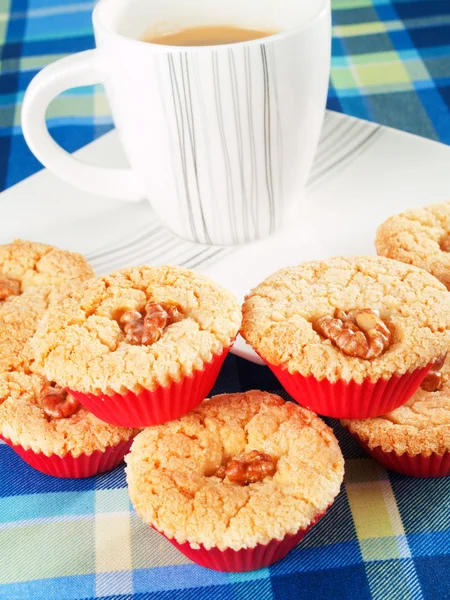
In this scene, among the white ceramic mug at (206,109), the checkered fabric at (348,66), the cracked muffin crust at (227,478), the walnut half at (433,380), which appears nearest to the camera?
the cracked muffin crust at (227,478)

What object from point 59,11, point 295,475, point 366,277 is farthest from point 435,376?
point 59,11

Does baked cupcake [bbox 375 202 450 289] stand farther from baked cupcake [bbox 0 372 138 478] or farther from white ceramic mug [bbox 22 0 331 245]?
baked cupcake [bbox 0 372 138 478]

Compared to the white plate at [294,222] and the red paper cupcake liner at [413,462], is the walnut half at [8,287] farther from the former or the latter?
the red paper cupcake liner at [413,462]

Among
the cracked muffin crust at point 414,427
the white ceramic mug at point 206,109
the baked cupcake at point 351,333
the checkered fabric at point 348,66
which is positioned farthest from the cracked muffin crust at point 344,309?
the checkered fabric at point 348,66

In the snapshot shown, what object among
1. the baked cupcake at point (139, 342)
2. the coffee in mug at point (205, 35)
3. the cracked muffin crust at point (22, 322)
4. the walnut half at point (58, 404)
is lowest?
the walnut half at point (58, 404)

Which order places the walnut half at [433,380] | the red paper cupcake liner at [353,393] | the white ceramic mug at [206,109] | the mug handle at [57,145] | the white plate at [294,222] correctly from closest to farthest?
1. the red paper cupcake liner at [353,393]
2. the walnut half at [433,380]
3. the white ceramic mug at [206,109]
4. the mug handle at [57,145]
5. the white plate at [294,222]

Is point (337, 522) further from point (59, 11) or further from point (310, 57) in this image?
point (59, 11)

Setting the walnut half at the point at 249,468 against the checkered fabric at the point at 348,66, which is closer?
the walnut half at the point at 249,468
